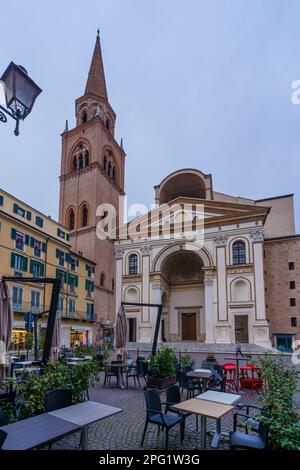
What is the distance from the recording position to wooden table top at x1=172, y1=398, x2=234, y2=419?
4.72m

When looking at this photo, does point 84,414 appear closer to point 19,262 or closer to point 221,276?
point 19,262

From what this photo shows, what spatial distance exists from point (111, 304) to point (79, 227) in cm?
1011

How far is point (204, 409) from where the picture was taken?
4953 mm

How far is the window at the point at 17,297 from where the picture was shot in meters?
23.3

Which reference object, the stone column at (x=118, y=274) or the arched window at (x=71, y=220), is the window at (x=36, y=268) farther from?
the arched window at (x=71, y=220)

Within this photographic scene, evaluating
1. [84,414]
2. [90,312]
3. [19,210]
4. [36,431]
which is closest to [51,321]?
[84,414]

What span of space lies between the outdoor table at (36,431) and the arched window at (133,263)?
98.1 ft

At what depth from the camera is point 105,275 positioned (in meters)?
37.8

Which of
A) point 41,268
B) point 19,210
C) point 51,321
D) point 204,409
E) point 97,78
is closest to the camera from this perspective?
point 204,409

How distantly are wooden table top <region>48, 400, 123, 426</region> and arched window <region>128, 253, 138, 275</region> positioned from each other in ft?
95.6

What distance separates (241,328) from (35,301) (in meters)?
Result: 18.2

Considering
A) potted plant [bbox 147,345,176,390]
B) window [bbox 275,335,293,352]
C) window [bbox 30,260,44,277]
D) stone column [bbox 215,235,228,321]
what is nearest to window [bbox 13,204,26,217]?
window [bbox 30,260,44,277]
